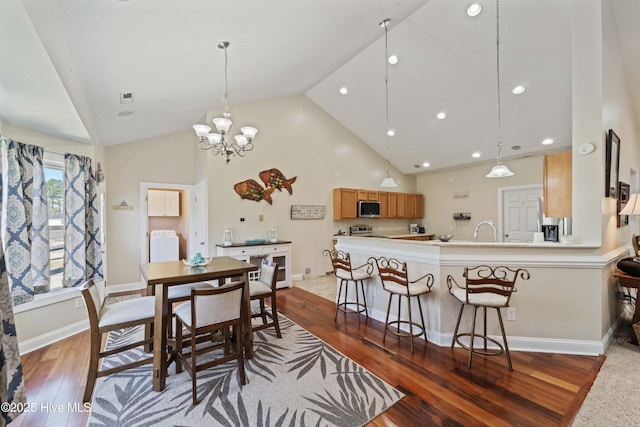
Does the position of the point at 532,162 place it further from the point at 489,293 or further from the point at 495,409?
the point at 495,409

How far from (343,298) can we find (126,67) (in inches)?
153

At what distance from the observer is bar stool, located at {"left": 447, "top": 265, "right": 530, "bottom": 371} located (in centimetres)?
254

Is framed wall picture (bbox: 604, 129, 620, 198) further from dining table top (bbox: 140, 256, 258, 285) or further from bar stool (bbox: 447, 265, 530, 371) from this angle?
dining table top (bbox: 140, 256, 258, 285)

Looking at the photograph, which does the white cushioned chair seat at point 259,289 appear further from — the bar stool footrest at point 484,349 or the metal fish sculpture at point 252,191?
the metal fish sculpture at point 252,191

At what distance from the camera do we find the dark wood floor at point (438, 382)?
1.95m

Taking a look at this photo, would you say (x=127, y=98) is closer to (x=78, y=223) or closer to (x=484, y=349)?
(x=78, y=223)

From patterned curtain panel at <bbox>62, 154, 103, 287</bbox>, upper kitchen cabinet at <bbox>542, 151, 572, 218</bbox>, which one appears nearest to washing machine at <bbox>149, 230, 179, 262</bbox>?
patterned curtain panel at <bbox>62, 154, 103, 287</bbox>

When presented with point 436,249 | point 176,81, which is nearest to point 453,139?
point 436,249

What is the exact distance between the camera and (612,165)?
298 centimetres

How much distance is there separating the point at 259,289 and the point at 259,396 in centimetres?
117

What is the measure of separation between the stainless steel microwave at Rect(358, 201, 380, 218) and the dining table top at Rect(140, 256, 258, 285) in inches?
167

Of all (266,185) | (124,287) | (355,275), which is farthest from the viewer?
(266,185)

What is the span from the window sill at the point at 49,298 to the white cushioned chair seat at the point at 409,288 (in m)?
3.67

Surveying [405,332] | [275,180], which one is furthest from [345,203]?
[405,332]
